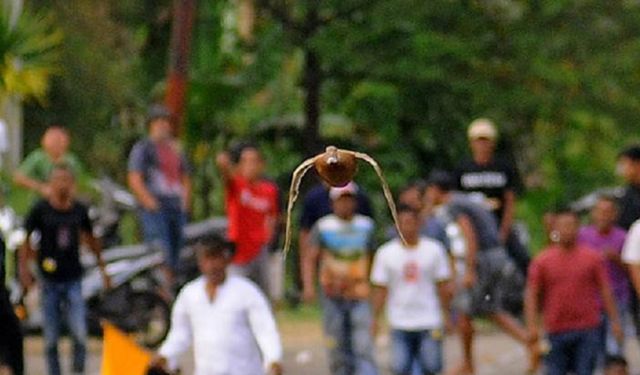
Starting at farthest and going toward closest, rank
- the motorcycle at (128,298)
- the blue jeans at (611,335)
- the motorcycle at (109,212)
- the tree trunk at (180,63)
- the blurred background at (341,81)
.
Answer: the blurred background at (341,81) < the tree trunk at (180,63) < the motorcycle at (109,212) < the motorcycle at (128,298) < the blue jeans at (611,335)

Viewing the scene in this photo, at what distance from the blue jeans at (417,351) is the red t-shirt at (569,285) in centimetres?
76

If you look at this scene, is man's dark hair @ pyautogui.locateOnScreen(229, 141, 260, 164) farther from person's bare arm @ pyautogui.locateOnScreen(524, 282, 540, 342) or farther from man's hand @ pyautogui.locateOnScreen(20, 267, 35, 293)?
person's bare arm @ pyautogui.locateOnScreen(524, 282, 540, 342)

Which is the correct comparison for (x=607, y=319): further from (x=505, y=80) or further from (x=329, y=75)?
(x=329, y=75)

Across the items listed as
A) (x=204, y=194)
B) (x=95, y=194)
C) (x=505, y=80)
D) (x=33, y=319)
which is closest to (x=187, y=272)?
(x=33, y=319)

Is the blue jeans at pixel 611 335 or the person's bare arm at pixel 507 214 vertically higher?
the person's bare arm at pixel 507 214

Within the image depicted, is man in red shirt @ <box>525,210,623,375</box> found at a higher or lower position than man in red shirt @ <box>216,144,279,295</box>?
lower

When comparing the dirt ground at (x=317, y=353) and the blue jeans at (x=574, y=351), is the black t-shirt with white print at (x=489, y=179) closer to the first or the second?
the dirt ground at (x=317, y=353)

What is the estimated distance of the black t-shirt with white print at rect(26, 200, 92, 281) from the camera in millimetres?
14539

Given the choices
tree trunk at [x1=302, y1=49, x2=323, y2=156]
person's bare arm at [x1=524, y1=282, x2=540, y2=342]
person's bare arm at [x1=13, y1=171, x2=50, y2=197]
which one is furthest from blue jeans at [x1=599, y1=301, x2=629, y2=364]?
tree trunk at [x1=302, y1=49, x2=323, y2=156]

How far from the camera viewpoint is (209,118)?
23719 millimetres

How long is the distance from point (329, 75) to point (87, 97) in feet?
11.8

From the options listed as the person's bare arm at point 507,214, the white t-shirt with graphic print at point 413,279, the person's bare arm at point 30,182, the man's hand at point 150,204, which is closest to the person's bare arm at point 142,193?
the man's hand at point 150,204

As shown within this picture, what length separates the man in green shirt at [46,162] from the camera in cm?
1534

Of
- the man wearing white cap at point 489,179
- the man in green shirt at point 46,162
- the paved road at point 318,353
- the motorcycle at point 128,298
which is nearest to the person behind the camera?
the man in green shirt at point 46,162
